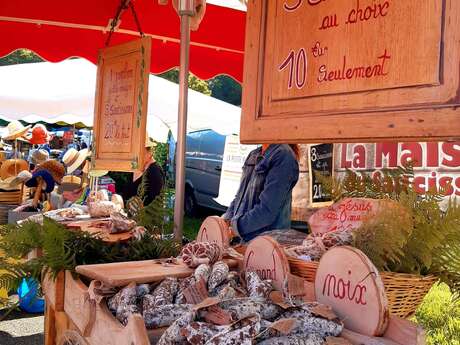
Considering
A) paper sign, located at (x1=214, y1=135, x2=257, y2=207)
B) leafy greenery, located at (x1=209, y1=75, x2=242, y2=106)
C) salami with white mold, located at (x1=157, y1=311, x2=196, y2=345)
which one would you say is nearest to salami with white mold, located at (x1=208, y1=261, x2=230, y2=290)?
salami with white mold, located at (x1=157, y1=311, x2=196, y2=345)

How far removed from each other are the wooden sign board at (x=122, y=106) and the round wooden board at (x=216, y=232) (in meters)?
0.84

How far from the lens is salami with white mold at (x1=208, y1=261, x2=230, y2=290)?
1.24 metres

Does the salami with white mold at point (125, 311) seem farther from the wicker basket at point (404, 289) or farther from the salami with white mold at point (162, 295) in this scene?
the wicker basket at point (404, 289)

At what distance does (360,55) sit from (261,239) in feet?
1.77

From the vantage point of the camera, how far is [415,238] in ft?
3.99

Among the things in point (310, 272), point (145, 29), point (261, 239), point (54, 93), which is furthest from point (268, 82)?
point (54, 93)

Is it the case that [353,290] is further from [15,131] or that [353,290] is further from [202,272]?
[15,131]

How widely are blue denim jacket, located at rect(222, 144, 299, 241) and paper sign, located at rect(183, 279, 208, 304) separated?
4.57 ft

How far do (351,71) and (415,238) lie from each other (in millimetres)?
445

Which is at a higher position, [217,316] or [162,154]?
[162,154]

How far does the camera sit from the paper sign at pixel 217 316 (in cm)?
98

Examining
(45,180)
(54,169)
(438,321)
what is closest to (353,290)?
(438,321)

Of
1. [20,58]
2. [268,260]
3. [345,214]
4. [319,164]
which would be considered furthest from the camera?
[20,58]

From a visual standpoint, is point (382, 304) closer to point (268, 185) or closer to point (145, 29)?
point (268, 185)
